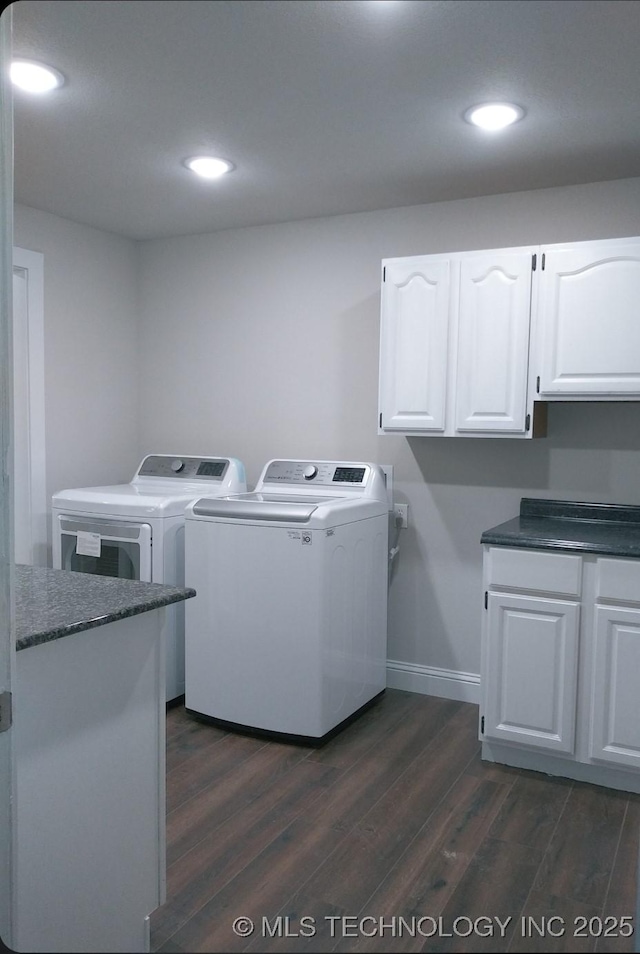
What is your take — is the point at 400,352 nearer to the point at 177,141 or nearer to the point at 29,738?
the point at 177,141

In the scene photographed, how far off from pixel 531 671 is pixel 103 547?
181 centimetres

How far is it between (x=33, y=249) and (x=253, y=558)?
1791 millimetres

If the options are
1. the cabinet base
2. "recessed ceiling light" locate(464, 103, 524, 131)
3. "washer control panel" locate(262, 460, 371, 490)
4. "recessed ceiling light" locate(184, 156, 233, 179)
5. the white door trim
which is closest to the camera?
"recessed ceiling light" locate(464, 103, 524, 131)

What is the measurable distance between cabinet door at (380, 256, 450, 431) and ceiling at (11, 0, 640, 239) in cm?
36

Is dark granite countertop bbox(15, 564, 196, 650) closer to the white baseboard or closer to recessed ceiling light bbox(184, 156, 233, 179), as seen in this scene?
recessed ceiling light bbox(184, 156, 233, 179)

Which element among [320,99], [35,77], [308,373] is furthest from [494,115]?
[308,373]

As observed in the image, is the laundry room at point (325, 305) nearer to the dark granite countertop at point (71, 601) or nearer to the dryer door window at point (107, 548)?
the dryer door window at point (107, 548)

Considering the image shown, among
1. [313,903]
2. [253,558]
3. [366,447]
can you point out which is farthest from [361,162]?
[313,903]

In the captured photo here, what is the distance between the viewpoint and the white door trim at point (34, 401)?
3340 millimetres

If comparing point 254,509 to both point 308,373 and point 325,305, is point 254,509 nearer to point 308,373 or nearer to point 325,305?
point 308,373

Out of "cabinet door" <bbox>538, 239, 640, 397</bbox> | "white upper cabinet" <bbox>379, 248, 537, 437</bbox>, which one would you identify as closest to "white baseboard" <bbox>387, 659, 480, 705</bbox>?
"white upper cabinet" <bbox>379, 248, 537, 437</bbox>

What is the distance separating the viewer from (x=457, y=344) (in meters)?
2.85

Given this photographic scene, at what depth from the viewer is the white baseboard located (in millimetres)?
3250

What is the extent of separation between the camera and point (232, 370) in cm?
374
